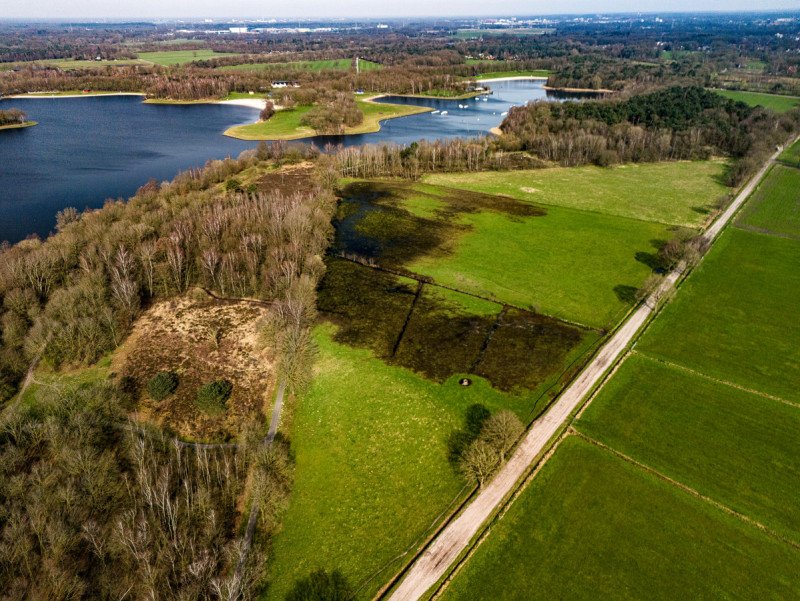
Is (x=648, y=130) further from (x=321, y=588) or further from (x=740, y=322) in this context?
(x=321, y=588)

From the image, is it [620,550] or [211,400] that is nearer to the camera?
[620,550]

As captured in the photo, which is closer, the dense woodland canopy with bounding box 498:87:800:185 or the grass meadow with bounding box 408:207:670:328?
the grass meadow with bounding box 408:207:670:328

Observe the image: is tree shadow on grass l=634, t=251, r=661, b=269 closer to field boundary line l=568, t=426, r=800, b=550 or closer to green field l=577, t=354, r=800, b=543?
green field l=577, t=354, r=800, b=543

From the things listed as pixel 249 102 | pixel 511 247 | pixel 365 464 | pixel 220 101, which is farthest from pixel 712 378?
pixel 220 101

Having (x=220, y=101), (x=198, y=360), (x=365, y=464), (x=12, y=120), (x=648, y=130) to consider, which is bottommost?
(x=365, y=464)

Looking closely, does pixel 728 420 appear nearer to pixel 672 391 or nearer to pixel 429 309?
pixel 672 391

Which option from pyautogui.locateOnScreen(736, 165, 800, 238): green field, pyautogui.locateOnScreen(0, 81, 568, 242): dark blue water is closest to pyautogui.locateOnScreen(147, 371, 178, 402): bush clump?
pyautogui.locateOnScreen(0, 81, 568, 242): dark blue water

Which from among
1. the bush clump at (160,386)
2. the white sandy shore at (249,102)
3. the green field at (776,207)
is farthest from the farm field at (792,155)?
the white sandy shore at (249,102)
